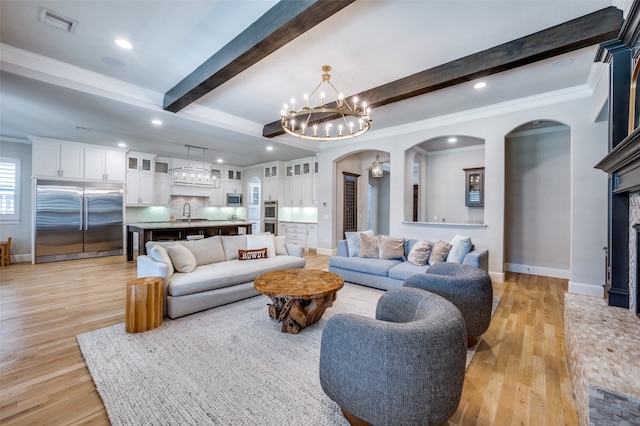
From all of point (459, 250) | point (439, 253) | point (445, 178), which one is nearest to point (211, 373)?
point (439, 253)

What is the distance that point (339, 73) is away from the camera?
353 centimetres

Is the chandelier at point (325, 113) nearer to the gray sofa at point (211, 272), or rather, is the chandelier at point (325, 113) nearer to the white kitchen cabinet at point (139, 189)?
the gray sofa at point (211, 272)

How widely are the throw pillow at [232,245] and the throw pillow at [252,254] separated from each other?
6.2 inches

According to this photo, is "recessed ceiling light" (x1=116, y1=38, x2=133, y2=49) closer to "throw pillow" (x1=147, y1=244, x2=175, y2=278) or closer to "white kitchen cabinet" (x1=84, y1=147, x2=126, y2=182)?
"throw pillow" (x1=147, y1=244, x2=175, y2=278)

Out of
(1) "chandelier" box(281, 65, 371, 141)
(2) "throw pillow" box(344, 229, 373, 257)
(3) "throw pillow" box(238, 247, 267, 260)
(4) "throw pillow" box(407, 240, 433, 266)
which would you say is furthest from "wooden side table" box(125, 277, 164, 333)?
(4) "throw pillow" box(407, 240, 433, 266)

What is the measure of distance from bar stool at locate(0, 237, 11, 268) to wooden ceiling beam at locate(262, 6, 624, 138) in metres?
8.23

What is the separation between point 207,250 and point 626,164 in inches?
183

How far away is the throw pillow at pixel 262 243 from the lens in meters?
4.40

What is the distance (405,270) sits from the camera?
3.83 metres

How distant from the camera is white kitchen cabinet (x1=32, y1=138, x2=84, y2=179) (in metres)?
6.01

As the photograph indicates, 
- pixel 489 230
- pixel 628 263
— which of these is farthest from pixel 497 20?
pixel 489 230

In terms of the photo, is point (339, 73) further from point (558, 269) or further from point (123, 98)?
point (558, 269)

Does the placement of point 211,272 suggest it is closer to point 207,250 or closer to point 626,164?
point 207,250

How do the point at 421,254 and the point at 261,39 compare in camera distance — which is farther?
the point at 421,254
